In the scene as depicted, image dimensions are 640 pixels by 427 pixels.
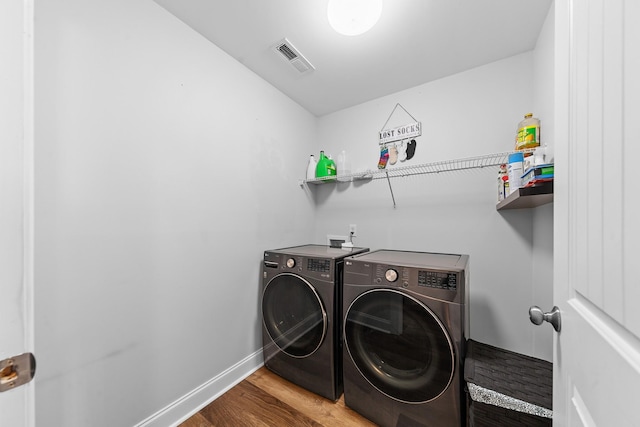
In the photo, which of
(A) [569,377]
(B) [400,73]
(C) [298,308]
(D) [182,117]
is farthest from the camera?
(B) [400,73]

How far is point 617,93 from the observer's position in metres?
0.38

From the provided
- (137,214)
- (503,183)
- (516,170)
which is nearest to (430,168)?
(503,183)

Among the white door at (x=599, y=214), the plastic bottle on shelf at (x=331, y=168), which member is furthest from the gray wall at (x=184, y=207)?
the white door at (x=599, y=214)

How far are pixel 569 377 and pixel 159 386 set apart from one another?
5.77ft

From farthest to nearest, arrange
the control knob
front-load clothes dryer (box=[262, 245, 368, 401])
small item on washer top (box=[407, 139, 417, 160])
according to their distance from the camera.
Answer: small item on washer top (box=[407, 139, 417, 160])
front-load clothes dryer (box=[262, 245, 368, 401])
the control knob

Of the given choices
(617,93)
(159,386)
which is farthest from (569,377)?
(159,386)

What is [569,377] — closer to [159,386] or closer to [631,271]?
[631,271]

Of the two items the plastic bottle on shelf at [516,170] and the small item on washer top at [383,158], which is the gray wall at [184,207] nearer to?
the small item on washer top at [383,158]

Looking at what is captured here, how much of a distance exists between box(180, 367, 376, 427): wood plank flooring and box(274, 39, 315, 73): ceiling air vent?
2.40 metres

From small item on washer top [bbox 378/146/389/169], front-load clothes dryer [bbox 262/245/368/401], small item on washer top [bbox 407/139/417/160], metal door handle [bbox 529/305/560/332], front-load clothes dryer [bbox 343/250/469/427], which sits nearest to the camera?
metal door handle [bbox 529/305/560/332]

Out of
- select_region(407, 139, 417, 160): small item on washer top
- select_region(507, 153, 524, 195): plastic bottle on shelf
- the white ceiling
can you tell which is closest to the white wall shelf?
select_region(407, 139, 417, 160): small item on washer top

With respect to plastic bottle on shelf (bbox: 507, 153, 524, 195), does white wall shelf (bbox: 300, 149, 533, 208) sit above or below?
above

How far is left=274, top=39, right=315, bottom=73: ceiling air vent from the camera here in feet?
5.15

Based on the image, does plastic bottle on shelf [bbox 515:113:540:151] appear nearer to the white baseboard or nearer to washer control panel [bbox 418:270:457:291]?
washer control panel [bbox 418:270:457:291]
